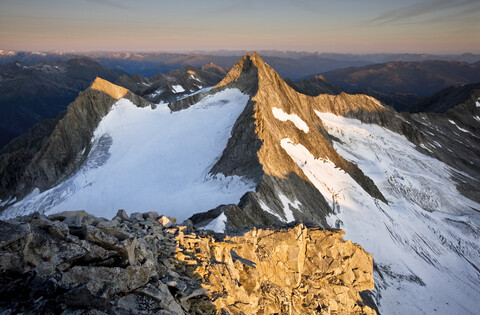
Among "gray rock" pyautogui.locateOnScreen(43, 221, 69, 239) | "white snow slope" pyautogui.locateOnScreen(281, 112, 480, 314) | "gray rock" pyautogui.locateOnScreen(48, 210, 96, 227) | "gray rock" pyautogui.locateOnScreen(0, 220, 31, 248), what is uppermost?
"gray rock" pyautogui.locateOnScreen(0, 220, 31, 248)

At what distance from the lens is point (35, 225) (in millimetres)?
7867

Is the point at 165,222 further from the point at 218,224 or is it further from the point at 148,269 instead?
the point at 218,224

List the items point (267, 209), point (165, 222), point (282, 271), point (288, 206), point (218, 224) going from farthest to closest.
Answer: point (288, 206) → point (267, 209) → point (218, 224) → point (282, 271) → point (165, 222)

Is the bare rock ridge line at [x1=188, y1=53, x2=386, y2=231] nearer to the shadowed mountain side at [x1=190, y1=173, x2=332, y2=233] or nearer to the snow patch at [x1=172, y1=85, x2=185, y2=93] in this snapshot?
the shadowed mountain side at [x1=190, y1=173, x2=332, y2=233]

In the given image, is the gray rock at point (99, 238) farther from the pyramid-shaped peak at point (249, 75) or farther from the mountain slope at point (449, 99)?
the mountain slope at point (449, 99)

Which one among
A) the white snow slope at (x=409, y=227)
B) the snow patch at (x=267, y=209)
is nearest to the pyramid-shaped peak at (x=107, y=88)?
the white snow slope at (x=409, y=227)

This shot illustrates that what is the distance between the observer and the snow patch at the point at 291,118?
49875mm

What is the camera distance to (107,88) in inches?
2035

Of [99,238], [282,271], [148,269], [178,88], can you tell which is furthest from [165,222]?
[178,88]

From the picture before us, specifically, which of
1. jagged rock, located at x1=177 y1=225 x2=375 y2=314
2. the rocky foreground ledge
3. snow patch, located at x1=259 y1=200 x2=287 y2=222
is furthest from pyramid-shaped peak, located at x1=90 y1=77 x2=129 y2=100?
jagged rock, located at x1=177 y1=225 x2=375 y2=314

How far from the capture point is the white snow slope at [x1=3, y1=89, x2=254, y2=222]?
92.2ft

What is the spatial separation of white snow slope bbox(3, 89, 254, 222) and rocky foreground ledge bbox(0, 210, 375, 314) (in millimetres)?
10163

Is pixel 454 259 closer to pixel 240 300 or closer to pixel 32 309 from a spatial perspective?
pixel 240 300

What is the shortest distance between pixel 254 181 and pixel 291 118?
27674 millimetres
